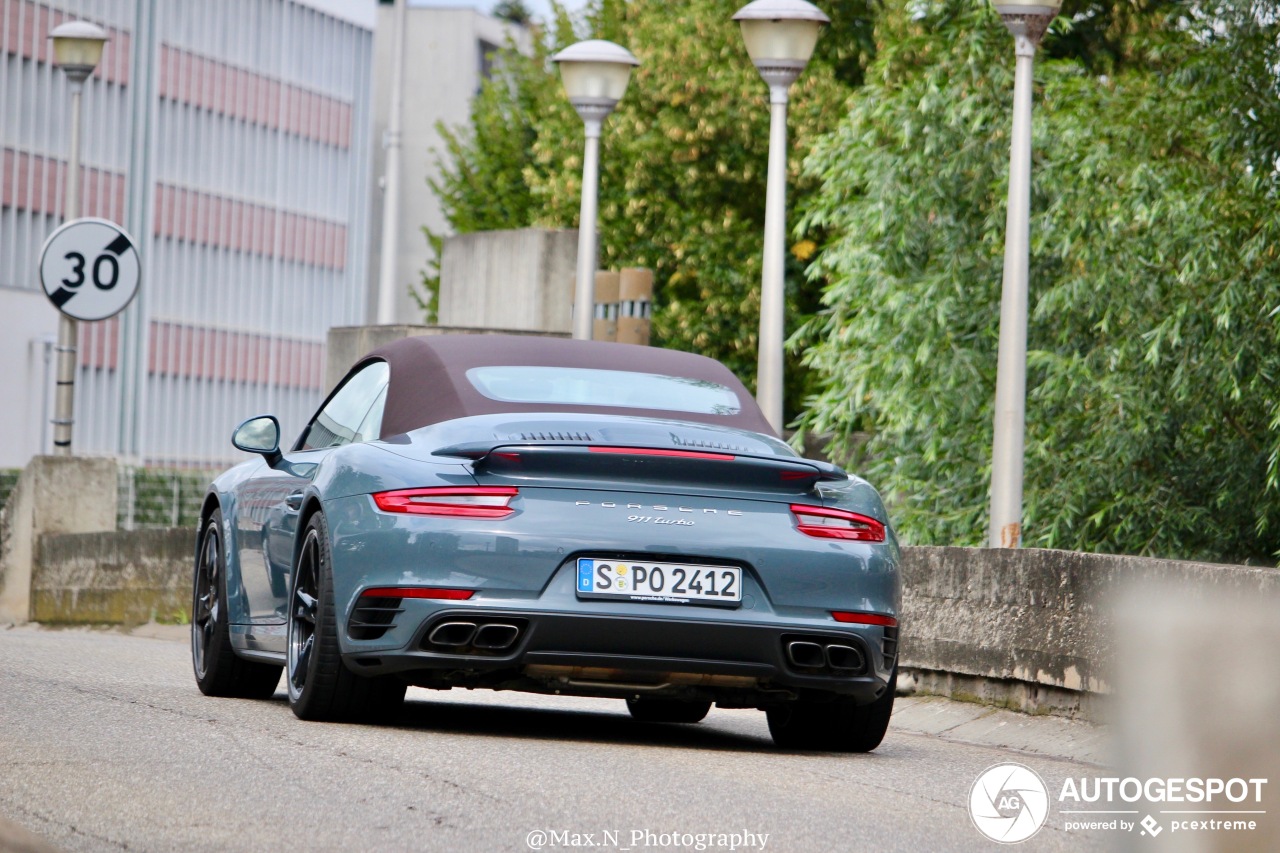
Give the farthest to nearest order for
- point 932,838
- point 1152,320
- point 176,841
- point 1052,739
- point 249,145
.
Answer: point 249,145 < point 1152,320 < point 1052,739 < point 932,838 < point 176,841

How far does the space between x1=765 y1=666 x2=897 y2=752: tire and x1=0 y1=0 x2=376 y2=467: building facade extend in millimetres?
75616

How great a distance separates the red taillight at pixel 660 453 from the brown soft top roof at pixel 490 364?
25.3 inches

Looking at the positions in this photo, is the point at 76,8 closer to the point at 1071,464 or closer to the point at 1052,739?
the point at 1071,464

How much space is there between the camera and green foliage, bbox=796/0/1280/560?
60.8 ft

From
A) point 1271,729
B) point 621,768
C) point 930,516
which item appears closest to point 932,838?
point 621,768

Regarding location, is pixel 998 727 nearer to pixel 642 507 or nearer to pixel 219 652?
pixel 642 507

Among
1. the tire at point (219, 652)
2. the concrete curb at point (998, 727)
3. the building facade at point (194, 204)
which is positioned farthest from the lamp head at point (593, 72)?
the building facade at point (194, 204)

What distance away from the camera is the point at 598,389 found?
26.8 feet

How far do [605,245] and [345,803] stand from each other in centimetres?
3592

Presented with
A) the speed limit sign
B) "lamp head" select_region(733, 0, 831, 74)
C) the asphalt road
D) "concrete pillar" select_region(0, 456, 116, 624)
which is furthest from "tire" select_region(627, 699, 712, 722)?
"concrete pillar" select_region(0, 456, 116, 624)

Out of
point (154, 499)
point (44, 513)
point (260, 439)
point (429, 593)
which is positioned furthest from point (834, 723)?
point (154, 499)

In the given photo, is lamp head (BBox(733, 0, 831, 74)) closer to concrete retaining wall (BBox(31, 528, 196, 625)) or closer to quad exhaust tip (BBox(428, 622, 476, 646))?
concrete retaining wall (BBox(31, 528, 196, 625))

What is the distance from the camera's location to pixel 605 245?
41406 mm

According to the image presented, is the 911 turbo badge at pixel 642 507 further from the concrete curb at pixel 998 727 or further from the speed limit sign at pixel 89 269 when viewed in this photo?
the speed limit sign at pixel 89 269
